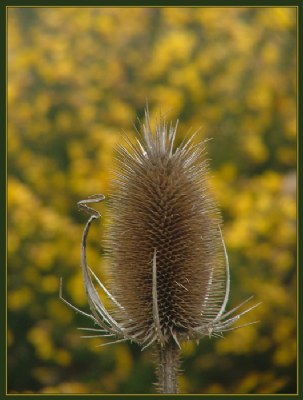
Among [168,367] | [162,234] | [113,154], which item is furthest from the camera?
[113,154]

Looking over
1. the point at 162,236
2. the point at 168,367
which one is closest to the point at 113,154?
the point at 162,236

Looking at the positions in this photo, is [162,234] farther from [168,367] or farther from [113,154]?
[113,154]

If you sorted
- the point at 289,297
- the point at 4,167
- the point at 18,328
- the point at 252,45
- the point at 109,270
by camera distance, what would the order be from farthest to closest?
the point at 252,45 < the point at 18,328 < the point at 289,297 < the point at 4,167 < the point at 109,270

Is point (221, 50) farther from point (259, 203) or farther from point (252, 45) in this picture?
point (259, 203)

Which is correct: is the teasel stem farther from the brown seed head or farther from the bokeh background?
the bokeh background

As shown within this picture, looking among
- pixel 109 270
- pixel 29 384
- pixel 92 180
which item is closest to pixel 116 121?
pixel 92 180

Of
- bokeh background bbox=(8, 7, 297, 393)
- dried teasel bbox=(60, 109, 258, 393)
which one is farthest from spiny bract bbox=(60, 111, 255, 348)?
bokeh background bbox=(8, 7, 297, 393)
